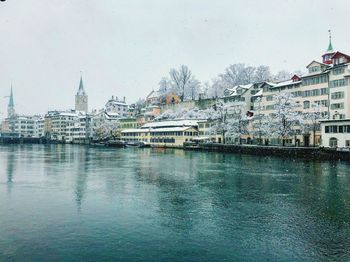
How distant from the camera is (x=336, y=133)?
184 feet

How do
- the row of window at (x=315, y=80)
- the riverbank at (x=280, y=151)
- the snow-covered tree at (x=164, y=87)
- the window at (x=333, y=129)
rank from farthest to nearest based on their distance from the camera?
the snow-covered tree at (x=164, y=87) < the row of window at (x=315, y=80) < the window at (x=333, y=129) < the riverbank at (x=280, y=151)

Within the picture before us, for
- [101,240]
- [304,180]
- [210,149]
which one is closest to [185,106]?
[210,149]

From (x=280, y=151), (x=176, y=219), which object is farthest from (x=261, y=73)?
(x=176, y=219)

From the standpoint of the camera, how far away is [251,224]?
18.0m

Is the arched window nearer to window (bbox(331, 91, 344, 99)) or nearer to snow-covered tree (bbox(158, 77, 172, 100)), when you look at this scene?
window (bbox(331, 91, 344, 99))

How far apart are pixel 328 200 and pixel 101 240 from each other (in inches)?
642

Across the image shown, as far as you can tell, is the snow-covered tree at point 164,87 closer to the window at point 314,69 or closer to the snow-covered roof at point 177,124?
the snow-covered roof at point 177,124

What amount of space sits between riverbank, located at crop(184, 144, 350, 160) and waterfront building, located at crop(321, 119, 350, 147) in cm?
385

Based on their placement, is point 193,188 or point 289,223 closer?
point 289,223

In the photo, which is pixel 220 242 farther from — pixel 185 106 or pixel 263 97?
pixel 185 106

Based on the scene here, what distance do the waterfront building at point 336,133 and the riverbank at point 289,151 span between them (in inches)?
152

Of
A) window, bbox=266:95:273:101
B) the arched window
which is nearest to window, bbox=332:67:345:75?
the arched window

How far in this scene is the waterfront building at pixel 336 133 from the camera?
54.4m

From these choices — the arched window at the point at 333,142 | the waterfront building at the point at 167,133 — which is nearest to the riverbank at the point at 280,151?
the arched window at the point at 333,142
